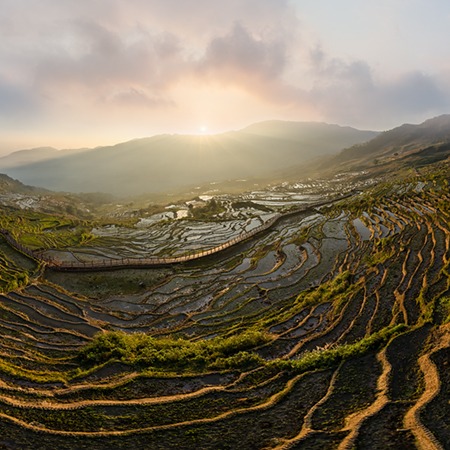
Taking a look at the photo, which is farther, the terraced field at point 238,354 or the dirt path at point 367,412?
the terraced field at point 238,354

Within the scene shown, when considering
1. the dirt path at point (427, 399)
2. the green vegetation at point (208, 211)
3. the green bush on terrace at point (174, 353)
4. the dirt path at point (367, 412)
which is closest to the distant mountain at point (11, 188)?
the green vegetation at point (208, 211)

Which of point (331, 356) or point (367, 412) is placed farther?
point (331, 356)

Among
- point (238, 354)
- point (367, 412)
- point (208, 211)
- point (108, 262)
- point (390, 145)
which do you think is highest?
point (390, 145)

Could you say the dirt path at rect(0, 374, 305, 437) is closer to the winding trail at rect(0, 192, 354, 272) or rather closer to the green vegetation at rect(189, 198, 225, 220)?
the winding trail at rect(0, 192, 354, 272)

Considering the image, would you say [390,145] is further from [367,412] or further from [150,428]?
[150,428]

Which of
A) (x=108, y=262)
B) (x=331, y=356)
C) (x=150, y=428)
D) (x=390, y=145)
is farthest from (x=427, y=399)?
(x=390, y=145)

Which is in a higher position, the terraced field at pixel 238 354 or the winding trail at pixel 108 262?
the winding trail at pixel 108 262

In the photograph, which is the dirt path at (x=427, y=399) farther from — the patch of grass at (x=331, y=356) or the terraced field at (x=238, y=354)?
the patch of grass at (x=331, y=356)
